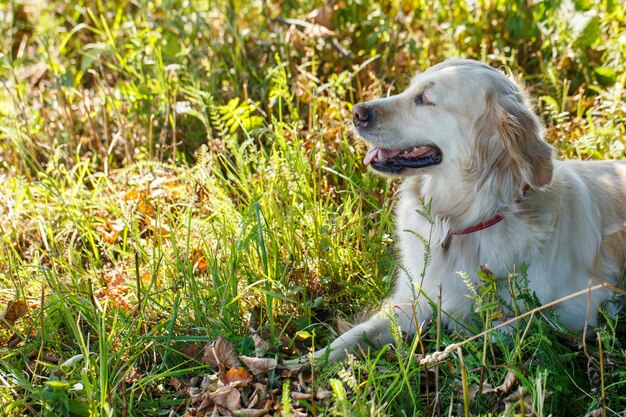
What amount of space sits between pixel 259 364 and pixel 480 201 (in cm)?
99

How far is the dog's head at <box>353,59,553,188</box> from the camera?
2498mm

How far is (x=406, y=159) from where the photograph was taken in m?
2.75

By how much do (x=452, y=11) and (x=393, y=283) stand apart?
2458 mm

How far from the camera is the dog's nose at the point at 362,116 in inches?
109

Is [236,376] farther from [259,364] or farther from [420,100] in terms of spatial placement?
[420,100]

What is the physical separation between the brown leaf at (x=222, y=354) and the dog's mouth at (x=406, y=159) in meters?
0.88

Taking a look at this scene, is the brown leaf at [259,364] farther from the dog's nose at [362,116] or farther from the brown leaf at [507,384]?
the dog's nose at [362,116]

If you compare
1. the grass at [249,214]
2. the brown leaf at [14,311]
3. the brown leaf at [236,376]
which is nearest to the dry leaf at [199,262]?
the grass at [249,214]

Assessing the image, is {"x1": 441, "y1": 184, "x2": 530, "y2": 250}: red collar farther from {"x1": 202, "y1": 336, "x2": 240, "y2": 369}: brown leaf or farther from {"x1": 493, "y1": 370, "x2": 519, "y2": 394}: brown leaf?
{"x1": 202, "y1": 336, "x2": 240, "y2": 369}: brown leaf

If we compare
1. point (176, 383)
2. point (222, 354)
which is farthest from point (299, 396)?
point (176, 383)

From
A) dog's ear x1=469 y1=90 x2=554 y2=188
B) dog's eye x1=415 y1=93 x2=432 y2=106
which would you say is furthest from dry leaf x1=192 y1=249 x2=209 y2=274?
dog's ear x1=469 y1=90 x2=554 y2=188

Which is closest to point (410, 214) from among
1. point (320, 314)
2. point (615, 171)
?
point (320, 314)

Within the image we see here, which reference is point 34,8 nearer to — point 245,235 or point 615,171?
point 245,235

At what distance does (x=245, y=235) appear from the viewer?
2.88 metres
